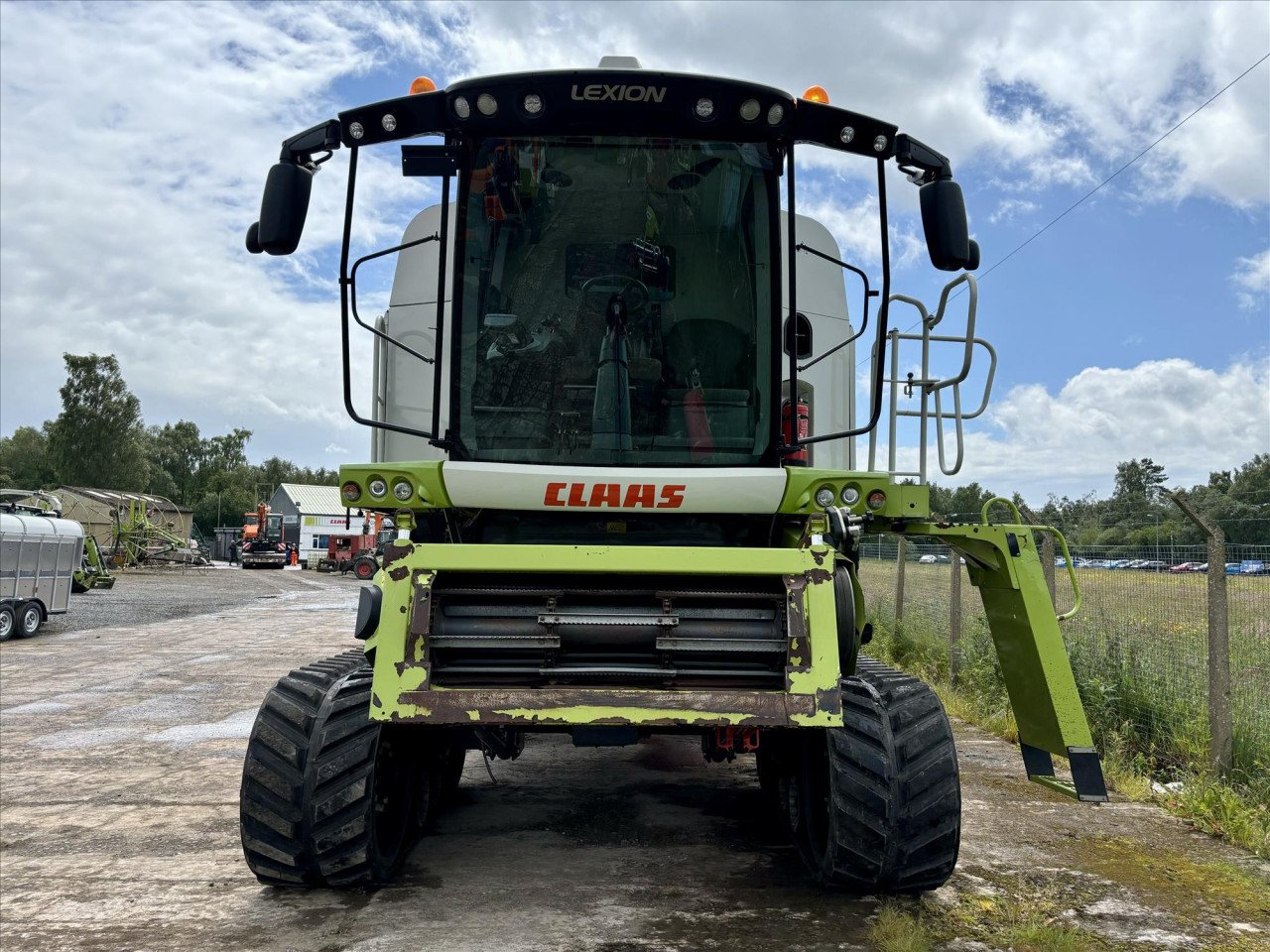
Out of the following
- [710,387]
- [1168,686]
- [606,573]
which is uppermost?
[710,387]

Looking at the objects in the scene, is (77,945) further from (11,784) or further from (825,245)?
(825,245)

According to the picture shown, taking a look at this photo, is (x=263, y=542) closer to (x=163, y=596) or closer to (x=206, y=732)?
(x=163, y=596)

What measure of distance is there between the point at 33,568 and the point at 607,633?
645 inches

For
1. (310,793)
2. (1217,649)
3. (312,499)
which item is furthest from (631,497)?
(312,499)

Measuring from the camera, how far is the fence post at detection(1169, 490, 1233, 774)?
577 cm

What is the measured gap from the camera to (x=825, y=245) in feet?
19.1

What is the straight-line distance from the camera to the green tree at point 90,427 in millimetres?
65125

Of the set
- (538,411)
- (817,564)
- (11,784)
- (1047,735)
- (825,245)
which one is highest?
(825,245)

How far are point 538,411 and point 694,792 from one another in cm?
294

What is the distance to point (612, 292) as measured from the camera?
4.27 metres

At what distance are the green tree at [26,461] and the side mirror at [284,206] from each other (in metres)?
88.8

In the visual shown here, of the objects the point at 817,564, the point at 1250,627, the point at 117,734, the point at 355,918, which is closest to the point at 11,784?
the point at 117,734

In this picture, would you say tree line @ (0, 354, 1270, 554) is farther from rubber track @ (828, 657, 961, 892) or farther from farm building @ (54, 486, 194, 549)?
farm building @ (54, 486, 194, 549)

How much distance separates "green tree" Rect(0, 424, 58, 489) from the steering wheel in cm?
8929
